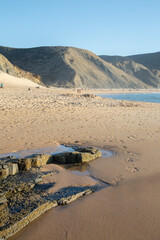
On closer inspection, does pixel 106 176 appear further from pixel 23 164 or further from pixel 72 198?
pixel 23 164

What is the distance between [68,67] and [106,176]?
89.5m

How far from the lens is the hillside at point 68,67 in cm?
8594

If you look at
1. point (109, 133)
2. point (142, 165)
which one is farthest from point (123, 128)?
point (142, 165)

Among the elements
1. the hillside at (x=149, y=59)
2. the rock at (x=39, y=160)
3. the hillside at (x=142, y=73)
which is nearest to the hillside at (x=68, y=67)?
the hillside at (x=142, y=73)

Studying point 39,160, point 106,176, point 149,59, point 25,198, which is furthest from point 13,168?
point 149,59

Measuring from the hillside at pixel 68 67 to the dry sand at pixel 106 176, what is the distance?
228 feet

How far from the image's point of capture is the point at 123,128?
872 centimetres

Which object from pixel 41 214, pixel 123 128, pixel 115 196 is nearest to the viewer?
pixel 41 214

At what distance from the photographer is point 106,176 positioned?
462cm

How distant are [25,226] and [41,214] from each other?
30 centimetres

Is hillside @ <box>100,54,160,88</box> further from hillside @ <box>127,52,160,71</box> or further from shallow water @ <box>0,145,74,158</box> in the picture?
shallow water @ <box>0,145,74,158</box>

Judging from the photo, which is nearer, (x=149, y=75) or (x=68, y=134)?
(x=68, y=134)

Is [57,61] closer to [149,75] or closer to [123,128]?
[149,75]

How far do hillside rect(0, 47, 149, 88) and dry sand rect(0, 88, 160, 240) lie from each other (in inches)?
2736
